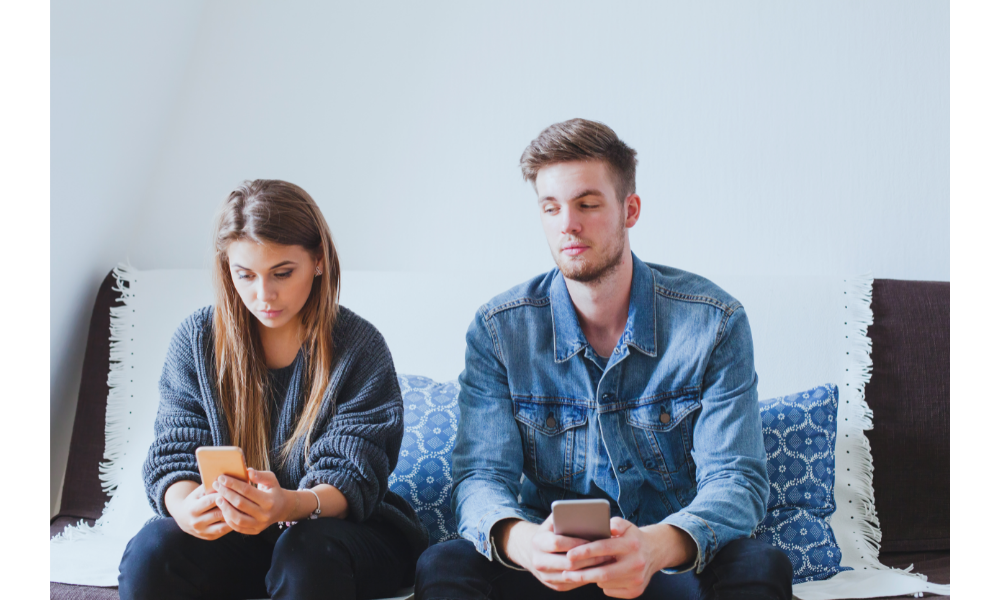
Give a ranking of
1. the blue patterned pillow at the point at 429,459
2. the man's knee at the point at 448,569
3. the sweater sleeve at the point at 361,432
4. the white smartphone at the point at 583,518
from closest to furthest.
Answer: the white smartphone at the point at 583,518 < the man's knee at the point at 448,569 < the sweater sleeve at the point at 361,432 < the blue patterned pillow at the point at 429,459

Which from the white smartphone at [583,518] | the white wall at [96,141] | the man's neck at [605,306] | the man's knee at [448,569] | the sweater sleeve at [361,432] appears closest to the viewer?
the white smartphone at [583,518]

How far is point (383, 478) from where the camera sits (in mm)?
1215

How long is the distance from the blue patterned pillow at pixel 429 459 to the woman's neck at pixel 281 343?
0.29m

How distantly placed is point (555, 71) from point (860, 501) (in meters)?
1.24

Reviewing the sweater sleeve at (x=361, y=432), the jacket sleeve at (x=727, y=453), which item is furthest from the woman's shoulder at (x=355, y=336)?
the jacket sleeve at (x=727, y=453)

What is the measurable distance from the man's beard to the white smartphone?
1.38 ft

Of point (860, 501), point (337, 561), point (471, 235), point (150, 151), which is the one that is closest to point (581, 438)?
point (337, 561)

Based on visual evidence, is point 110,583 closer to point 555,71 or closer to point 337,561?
point 337,561

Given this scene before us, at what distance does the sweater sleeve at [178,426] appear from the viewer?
120 cm

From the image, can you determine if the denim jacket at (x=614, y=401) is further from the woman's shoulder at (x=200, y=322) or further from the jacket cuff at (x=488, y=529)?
the woman's shoulder at (x=200, y=322)

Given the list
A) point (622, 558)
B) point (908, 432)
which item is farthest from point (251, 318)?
point (908, 432)

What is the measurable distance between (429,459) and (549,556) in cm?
57

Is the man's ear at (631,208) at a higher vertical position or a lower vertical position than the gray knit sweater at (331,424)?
higher

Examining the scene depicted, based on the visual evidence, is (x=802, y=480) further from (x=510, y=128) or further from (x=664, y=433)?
(x=510, y=128)
